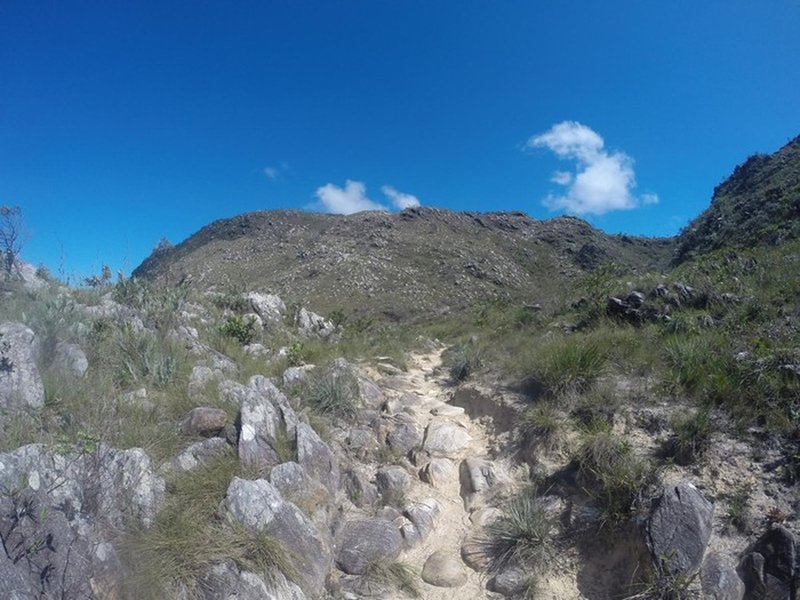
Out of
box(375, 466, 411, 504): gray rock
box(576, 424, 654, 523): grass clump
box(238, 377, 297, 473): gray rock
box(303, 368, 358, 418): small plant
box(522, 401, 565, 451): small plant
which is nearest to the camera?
box(576, 424, 654, 523): grass clump

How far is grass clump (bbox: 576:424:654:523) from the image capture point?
A: 3686 millimetres

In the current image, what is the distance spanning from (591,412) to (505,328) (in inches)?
244

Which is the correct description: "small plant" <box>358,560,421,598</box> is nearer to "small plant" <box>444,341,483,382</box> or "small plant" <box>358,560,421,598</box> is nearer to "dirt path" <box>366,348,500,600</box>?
"dirt path" <box>366,348,500,600</box>

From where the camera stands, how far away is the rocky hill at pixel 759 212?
40.1 ft

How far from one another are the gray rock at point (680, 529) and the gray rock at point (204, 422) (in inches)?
148

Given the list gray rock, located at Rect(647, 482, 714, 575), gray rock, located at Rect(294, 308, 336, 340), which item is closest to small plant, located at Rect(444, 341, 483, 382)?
gray rock, located at Rect(294, 308, 336, 340)

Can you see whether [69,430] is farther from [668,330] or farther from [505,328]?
[505,328]

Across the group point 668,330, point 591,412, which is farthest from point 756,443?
point 668,330

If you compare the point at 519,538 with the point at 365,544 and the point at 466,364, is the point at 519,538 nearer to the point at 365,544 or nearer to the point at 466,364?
the point at 365,544

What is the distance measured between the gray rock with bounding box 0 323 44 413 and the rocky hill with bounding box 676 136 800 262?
46.4 feet

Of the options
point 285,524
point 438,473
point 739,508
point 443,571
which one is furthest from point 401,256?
point 739,508

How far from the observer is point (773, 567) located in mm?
2953

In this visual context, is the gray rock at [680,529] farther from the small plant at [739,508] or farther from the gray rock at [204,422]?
the gray rock at [204,422]

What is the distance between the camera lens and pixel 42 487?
2.69m
